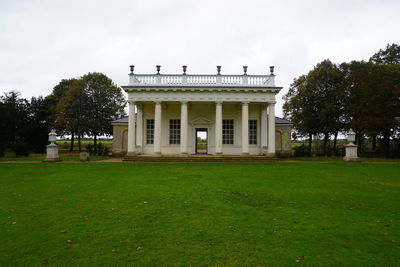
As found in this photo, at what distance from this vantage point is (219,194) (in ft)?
25.0

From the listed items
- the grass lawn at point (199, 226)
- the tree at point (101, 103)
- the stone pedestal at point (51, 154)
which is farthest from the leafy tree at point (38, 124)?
the grass lawn at point (199, 226)

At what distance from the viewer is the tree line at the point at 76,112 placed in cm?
3291

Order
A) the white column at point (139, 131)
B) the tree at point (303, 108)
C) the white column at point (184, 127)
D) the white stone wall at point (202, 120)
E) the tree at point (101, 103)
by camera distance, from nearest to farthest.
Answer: the white column at point (184, 127) < the white column at point (139, 131) < the white stone wall at point (202, 120) < the tree at point (303, 108) < the tree at point (101, 103)

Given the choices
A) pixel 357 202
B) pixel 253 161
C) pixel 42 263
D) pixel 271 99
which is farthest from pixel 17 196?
pixel 271 99

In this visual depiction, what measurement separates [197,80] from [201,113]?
3.23 m

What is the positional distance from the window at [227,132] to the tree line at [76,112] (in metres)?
18.6

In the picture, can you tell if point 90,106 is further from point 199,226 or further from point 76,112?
point 199,226

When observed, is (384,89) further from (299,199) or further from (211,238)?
(211,238)

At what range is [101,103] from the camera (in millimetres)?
34781

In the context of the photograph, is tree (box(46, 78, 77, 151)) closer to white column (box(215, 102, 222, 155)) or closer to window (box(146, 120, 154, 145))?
window (box(146, 120, 154, 145))

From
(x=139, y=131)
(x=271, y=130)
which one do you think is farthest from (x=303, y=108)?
(x=139, y=131)

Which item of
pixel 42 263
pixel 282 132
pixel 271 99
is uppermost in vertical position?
pixel 271 99

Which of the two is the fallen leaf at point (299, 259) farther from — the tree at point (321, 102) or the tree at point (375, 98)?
the tree at point (321, 102)

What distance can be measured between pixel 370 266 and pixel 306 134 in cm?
3093
